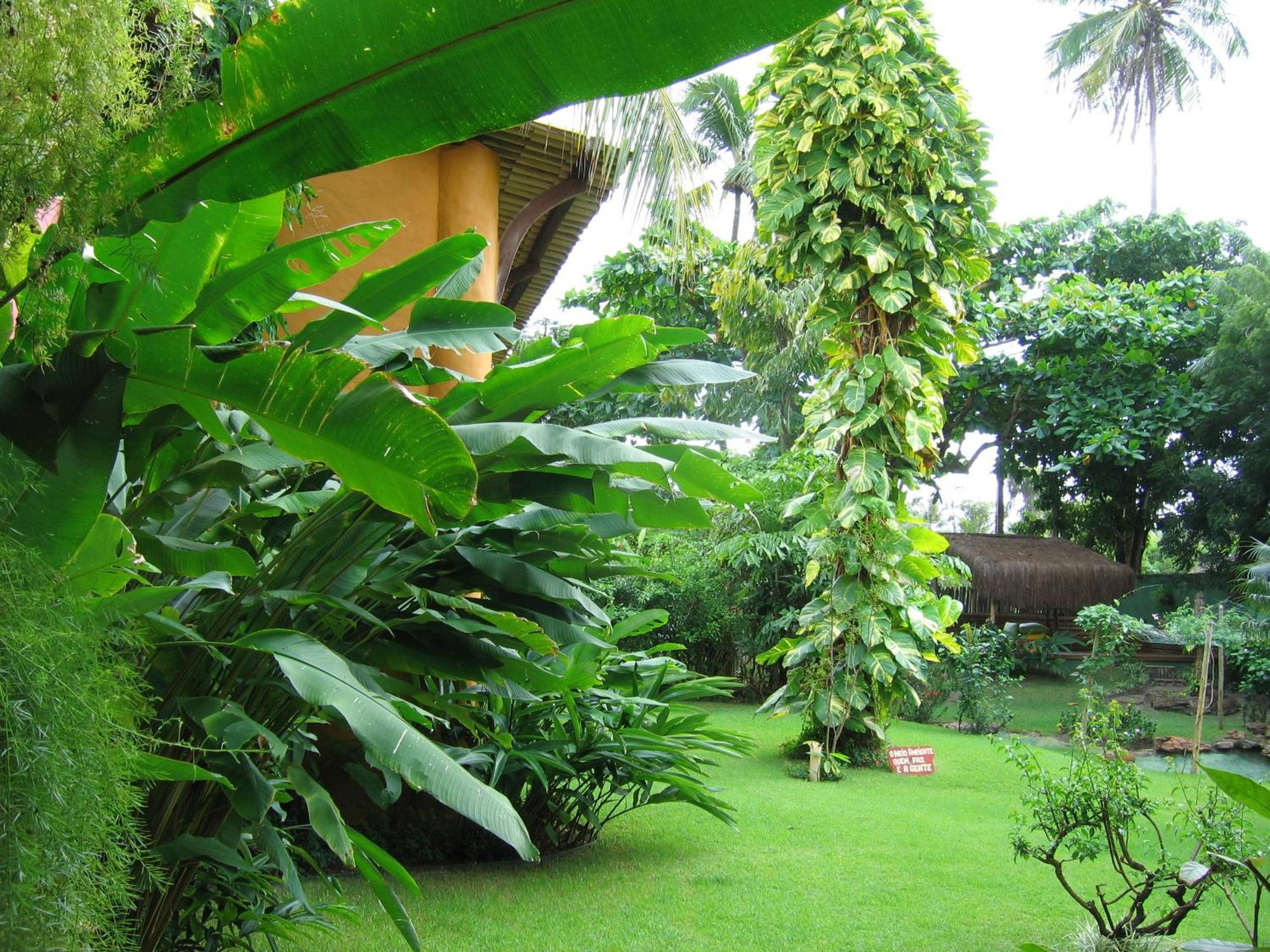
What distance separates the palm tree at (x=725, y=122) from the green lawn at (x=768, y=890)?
14498 mm

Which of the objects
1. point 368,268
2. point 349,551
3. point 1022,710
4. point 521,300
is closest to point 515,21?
point 349,551

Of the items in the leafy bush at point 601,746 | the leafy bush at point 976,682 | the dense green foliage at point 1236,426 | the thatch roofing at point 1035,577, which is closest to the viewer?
the leafy bush at point 601,746

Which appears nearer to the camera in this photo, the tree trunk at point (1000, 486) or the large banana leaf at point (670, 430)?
the large banana leaf at point (670, 430)

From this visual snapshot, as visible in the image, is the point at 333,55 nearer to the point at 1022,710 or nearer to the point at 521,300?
the point at 521,300

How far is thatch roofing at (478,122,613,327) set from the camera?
607 centimetres

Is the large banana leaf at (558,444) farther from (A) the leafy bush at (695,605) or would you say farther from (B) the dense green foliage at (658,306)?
(B) the dense green foliage at (658,306)

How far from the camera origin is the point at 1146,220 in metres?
18.2

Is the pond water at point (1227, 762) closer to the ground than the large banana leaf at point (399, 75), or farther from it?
closer to the ground

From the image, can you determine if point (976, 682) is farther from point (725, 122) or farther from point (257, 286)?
point (725, 122)

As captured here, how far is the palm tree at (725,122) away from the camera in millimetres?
19141

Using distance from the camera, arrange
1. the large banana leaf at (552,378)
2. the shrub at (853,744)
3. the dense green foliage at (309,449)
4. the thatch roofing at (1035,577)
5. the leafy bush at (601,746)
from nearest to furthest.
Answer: the dense green foliage at (309,449) → the large banana leaf at (552,378) → the leafy bush at (601,746) → the shrub at (853,744) → the thatch roofing at (1035,577)

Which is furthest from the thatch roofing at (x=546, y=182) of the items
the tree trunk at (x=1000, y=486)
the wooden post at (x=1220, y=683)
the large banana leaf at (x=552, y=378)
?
the tree trunk at (x=1000, y=486)

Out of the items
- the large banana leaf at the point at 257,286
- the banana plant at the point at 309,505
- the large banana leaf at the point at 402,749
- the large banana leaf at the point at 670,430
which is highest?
the large banana leaf at the point at 257,286

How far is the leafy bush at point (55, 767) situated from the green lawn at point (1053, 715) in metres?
10.9
